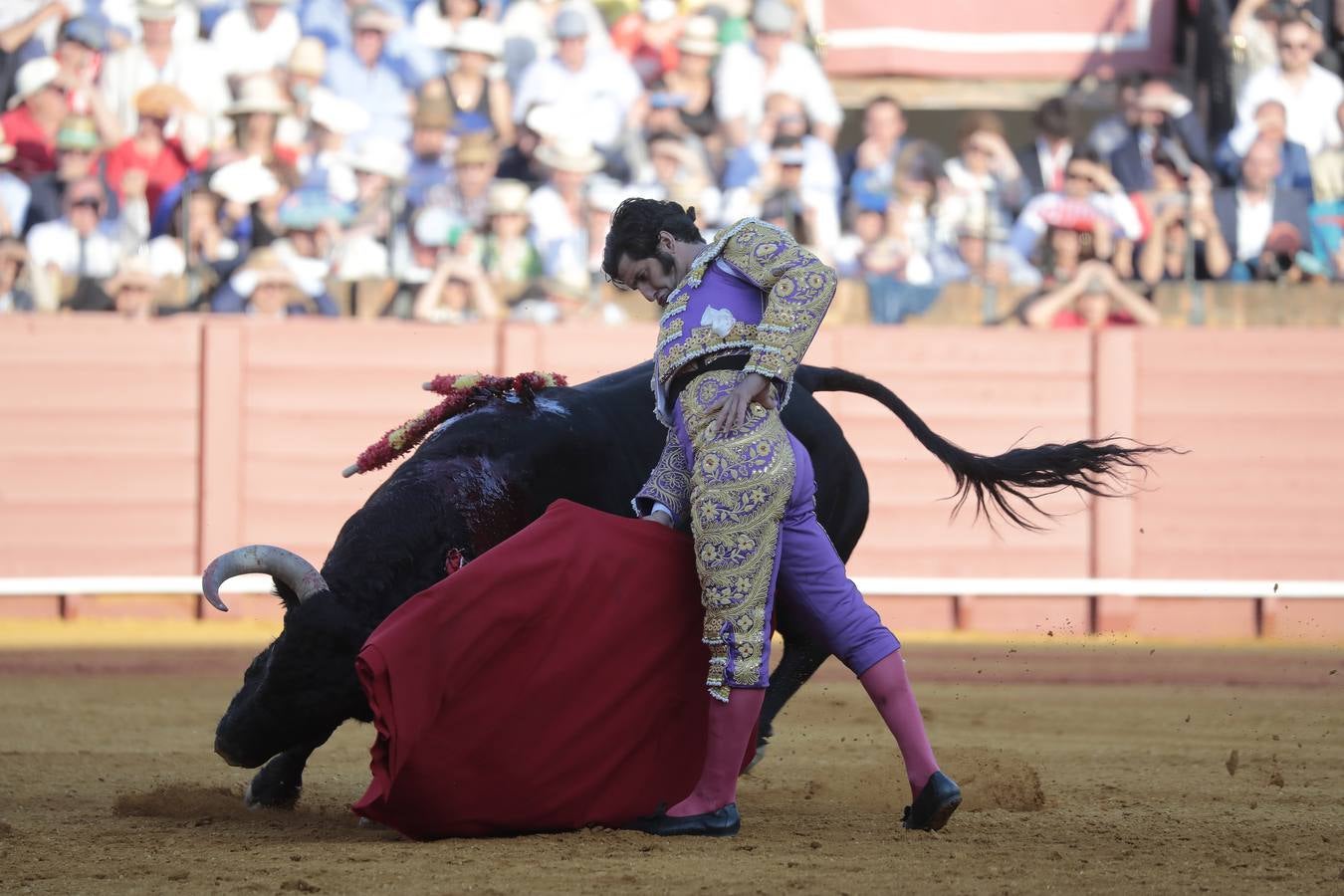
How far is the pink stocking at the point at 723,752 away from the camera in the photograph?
9.29ft

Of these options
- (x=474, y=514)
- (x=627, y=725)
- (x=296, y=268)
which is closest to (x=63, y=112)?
(x=296, y=268)

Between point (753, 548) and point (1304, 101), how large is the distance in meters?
6.80

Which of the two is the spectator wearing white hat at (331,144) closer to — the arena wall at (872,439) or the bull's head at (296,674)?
the arena wall at (872,439)

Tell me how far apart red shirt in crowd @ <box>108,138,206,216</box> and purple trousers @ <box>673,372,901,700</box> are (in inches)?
223

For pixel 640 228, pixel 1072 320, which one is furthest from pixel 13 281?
pixel 640 228

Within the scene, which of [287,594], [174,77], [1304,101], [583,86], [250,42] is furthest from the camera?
[1304,101]

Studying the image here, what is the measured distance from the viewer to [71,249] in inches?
313

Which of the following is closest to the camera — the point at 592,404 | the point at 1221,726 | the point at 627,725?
the point at 627,725

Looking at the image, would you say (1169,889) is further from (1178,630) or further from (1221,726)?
(1178,630)

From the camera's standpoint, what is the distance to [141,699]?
5164 mm

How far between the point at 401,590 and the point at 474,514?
247mm

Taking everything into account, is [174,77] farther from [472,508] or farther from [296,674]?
[296,674]

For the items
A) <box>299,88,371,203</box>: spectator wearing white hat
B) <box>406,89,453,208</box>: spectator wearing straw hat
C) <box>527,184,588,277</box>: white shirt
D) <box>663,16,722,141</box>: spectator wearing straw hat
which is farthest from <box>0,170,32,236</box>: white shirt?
<box>663,16,722,141</box>: spectator wearing straw hat

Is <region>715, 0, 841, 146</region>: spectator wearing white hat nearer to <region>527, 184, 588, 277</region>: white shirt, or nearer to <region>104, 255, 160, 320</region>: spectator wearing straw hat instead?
<region>527, 184, 588, 277</region>: white shirt
